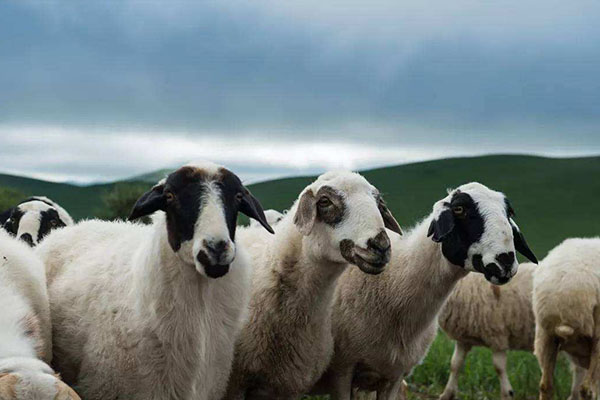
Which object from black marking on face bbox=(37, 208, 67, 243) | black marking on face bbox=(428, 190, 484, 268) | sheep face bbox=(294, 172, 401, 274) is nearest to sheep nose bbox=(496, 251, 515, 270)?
black marking on face bbox=(428, 190, 484, 268)

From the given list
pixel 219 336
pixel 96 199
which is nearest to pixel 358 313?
pixel 219 336

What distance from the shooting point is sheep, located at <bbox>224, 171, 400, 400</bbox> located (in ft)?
22.4

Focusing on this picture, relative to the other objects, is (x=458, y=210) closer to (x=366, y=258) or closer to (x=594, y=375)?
(x=366, y=258)

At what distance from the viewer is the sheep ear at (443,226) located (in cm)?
721

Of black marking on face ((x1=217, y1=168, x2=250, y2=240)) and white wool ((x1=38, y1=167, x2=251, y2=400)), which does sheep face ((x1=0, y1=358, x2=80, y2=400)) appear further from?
black marking on face ((x1=217, y1=168, x2=250, y2=240))

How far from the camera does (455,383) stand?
13.3 meters

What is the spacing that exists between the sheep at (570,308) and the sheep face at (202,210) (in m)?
6.09

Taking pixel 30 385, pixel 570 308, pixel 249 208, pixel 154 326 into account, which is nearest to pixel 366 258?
pixel 249 208

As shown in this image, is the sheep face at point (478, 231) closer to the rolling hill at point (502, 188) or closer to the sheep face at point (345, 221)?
the sheep face at point (345, 221)

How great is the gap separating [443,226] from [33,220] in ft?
18.6

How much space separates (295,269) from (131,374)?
1.82m

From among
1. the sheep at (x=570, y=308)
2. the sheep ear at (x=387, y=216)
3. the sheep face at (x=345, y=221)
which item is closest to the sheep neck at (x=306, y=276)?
the sheep face at (x=345, y=221)

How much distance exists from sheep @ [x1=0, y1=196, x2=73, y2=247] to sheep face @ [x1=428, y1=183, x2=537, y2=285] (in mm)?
5303

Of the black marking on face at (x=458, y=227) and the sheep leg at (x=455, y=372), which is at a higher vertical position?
the black marking on face at (x=458, y=227)
